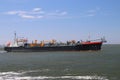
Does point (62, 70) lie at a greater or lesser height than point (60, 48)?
lesser

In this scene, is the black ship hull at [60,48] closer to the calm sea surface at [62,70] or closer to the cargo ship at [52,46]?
the cargo ship at [52,46]

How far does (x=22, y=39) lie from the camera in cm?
12838

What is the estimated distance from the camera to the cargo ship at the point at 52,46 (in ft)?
363

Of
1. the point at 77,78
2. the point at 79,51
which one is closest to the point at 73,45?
the point at 79,51

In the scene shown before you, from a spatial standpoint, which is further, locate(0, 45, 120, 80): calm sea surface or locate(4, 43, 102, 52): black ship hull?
locate(4, 43, 102, 52): black ship hull

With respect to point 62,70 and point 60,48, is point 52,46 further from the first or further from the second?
point 62,70

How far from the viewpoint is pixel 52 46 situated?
11675cm

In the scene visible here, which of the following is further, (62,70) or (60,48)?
(60,48)

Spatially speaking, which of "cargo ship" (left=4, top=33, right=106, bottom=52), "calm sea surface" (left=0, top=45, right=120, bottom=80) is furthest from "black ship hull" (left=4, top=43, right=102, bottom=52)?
"calm sea surface" (left=0, top=45, right=120, bottom=80)

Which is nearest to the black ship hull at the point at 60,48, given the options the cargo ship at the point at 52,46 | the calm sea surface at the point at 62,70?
the cargo ship at the point at 52,46

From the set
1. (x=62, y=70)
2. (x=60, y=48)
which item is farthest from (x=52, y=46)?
(x=62, y=70)

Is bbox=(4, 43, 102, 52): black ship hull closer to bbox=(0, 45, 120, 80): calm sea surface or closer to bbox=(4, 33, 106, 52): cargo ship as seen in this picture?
bbox=(4, 33, 106, 52): cargo ship

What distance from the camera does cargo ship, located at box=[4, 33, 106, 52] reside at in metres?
111

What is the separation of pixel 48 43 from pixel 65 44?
8767 millimetres
